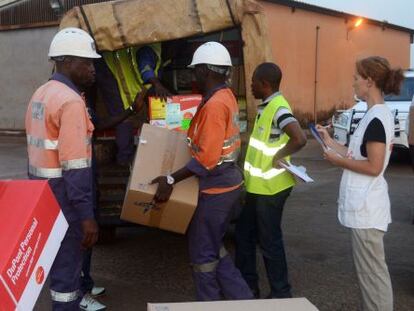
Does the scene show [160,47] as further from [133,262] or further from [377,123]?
[377,123]

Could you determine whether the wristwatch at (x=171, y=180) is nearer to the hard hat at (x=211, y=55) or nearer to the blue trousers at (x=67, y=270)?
the blue trousers at (x=67, y=270)

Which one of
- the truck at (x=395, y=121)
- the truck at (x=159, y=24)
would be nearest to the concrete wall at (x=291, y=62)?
the truck at (x=395, y=121)

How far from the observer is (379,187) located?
11.4ft

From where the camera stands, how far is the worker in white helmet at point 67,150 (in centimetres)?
327

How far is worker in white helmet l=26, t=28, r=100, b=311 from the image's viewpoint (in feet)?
10.7

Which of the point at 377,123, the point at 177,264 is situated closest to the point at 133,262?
the point at 177,264

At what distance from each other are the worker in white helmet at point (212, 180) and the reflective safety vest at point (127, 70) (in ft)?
5.43

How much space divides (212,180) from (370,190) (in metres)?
1.01

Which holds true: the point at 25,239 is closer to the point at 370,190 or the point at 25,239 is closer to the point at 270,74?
the point at 370,190

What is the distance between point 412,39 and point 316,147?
14.5m

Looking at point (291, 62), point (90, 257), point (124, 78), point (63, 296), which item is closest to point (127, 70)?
point (124, 78)

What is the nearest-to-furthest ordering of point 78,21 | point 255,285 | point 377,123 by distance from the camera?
point 377,123
point 255,285
point 78,21

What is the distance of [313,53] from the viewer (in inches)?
768

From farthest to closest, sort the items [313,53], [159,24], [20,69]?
[313,53], [20,69], [159,24]
